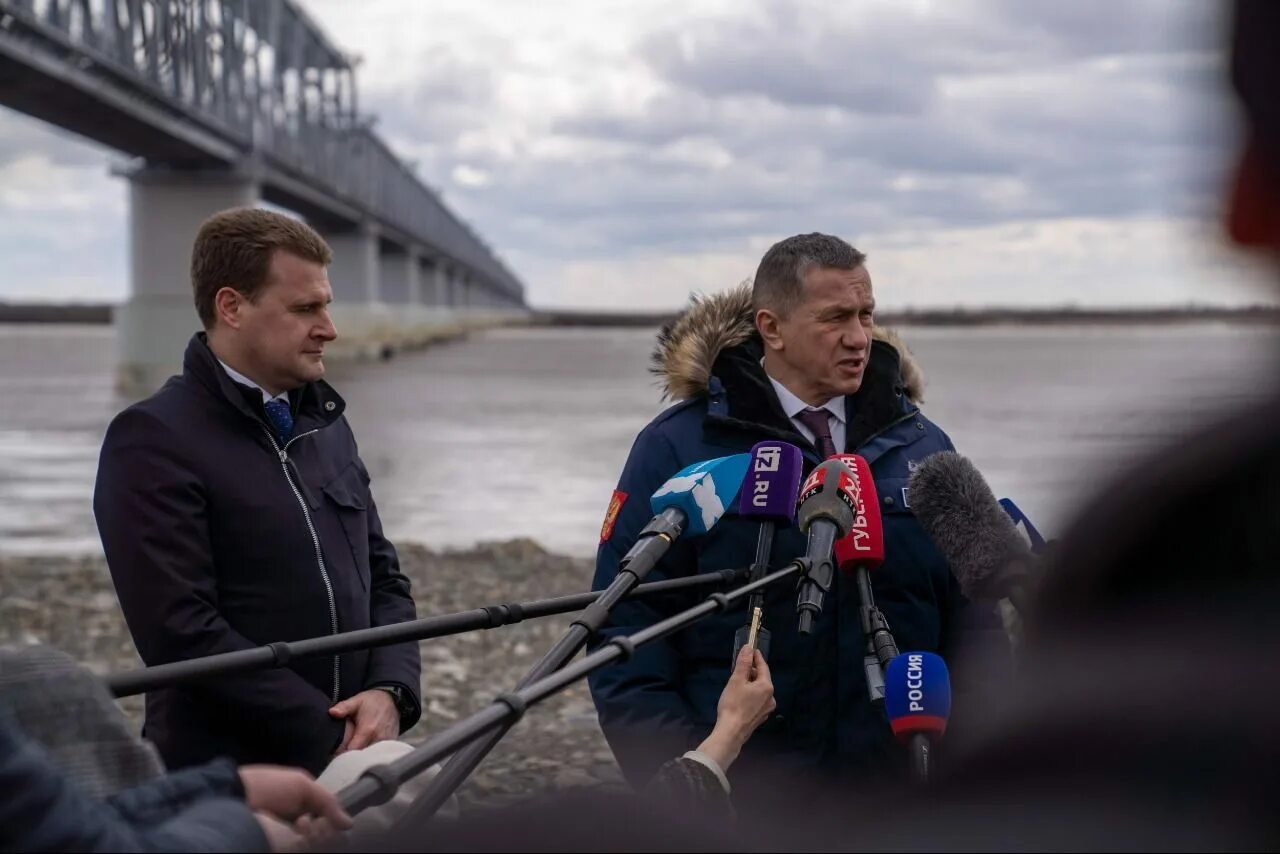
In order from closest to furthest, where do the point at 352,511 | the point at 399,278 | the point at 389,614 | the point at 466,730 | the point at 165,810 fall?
the point at 165,810, the point at 466,730, the point at 352,511, the point at 389,614, the point at 399,278

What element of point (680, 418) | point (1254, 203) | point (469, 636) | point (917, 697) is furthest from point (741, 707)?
point (469, 636)

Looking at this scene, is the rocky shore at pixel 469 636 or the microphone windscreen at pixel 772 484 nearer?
the microphone windscreen at pixel 772 484

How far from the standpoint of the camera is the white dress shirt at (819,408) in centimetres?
344

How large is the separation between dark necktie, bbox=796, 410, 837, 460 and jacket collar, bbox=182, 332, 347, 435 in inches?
44.3

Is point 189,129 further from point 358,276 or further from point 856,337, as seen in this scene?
point 856,337

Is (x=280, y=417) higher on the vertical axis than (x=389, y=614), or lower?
higher

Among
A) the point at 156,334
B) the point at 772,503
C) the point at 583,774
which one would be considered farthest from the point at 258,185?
the point at 772,503

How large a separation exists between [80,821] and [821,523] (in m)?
1.63

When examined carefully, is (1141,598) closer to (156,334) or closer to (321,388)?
(321,388)

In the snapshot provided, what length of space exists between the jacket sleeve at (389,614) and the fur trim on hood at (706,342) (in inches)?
32.5

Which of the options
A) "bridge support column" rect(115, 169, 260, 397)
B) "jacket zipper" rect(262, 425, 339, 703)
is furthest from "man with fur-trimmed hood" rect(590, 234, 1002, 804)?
"bridge support column" rect(115, 169, 260, 397)

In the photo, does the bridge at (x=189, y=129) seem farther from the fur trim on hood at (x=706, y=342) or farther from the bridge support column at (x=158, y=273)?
the fur trim on hood at (x=706, y=342)

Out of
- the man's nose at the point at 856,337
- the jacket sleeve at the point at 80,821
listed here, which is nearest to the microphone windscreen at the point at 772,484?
the man's nose at the point at 856,337

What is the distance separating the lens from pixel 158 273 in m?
35.6
